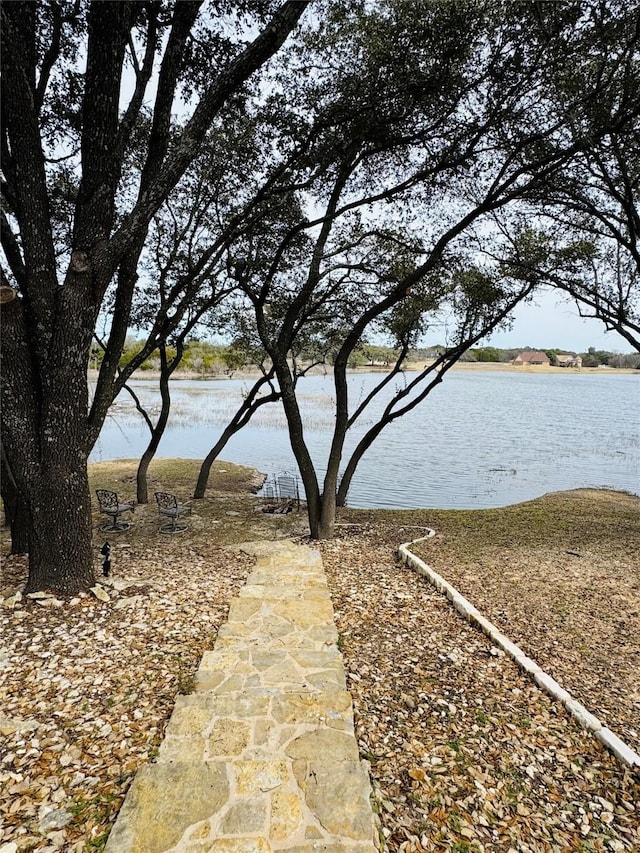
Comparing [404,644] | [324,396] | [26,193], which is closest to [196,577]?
[404,644]

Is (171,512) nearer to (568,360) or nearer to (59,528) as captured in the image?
(59,528)

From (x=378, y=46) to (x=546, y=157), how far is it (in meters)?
A: 2.53

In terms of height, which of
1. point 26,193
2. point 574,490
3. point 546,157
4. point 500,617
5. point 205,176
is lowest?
point 574,490

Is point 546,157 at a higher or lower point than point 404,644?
higher

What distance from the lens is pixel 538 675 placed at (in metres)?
3.64

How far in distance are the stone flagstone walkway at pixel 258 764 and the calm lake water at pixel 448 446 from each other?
8565mm

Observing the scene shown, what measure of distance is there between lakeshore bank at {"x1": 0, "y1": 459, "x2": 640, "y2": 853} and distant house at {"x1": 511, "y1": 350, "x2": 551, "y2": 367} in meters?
52.3

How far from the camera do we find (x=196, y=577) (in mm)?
5617

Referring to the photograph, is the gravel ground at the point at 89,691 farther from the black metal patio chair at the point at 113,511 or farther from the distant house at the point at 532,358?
the distant house at the point at 532,358

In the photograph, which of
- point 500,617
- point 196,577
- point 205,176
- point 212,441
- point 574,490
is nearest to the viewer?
point 500,617

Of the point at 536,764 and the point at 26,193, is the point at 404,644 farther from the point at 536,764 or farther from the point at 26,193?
the point at 26,193

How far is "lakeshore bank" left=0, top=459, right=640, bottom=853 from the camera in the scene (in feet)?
8.05

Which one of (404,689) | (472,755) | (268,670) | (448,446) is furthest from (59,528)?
(448,446)

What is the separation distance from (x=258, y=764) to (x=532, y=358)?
59128 mm
